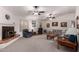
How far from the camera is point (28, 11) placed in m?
2.47

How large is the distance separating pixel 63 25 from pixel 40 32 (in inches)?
24.3

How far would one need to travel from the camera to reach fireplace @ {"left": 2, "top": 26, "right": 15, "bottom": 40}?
7.82 ft

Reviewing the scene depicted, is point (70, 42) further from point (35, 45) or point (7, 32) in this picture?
point (7, 32)

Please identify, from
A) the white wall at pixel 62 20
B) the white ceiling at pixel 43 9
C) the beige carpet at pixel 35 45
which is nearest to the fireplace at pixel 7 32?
the beige carpet at pixel 35 45

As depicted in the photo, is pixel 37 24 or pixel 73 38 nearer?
pixel 73 38

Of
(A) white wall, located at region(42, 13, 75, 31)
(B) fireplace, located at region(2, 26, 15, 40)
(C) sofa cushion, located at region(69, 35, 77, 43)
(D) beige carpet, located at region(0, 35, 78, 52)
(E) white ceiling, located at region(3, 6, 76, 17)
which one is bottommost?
(D) beige carpet, located at region(0, 35, 78, 52)

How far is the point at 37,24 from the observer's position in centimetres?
253

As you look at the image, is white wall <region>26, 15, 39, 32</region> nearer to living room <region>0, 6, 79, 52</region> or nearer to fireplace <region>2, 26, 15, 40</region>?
living room <region>0, 6, 79, 52</region>

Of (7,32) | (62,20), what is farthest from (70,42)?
(7,32)

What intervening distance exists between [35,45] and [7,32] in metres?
0.79

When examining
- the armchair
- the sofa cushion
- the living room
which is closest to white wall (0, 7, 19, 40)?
the living room

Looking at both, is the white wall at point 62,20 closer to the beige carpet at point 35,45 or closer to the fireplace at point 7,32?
the beige carpet at point 35,45
